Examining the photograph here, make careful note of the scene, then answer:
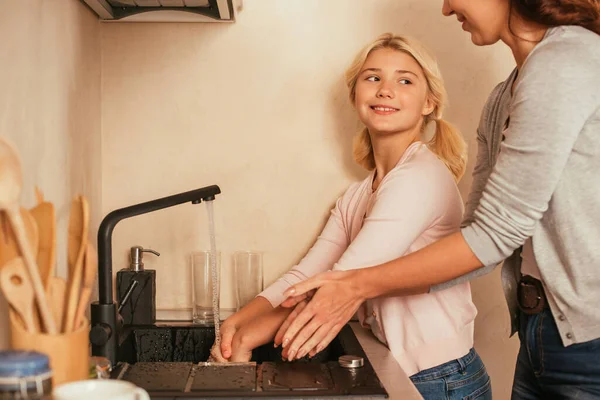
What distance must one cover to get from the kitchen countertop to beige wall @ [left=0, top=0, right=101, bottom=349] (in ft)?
2.10

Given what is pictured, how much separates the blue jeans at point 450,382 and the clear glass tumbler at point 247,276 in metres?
0.52

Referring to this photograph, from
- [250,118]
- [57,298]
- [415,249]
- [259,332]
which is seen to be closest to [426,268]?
[415,249]

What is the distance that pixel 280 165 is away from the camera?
1.80 m

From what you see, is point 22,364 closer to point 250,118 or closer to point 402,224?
point 402,224

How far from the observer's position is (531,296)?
113 centimetres

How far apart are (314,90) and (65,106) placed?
2.18ft

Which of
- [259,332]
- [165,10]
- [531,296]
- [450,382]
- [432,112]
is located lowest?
[450,382]

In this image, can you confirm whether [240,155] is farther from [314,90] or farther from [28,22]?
[28,22]

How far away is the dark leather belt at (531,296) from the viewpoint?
3.66ft

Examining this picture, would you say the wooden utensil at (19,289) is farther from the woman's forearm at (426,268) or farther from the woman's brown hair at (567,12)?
the woman's brown hair at (567,12)

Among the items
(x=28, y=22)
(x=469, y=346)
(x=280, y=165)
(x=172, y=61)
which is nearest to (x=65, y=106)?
(x=28, y=22)

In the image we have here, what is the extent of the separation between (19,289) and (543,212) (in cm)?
77

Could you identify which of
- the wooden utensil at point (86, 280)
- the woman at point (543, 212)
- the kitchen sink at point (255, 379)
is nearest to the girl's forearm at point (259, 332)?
the kitchen sink at point (255, 379)

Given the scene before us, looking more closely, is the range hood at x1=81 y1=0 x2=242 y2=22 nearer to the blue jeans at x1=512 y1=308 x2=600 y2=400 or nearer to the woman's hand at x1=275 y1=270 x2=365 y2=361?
the woman's hand at x1=275 y1=270 x2=365 y2=361
